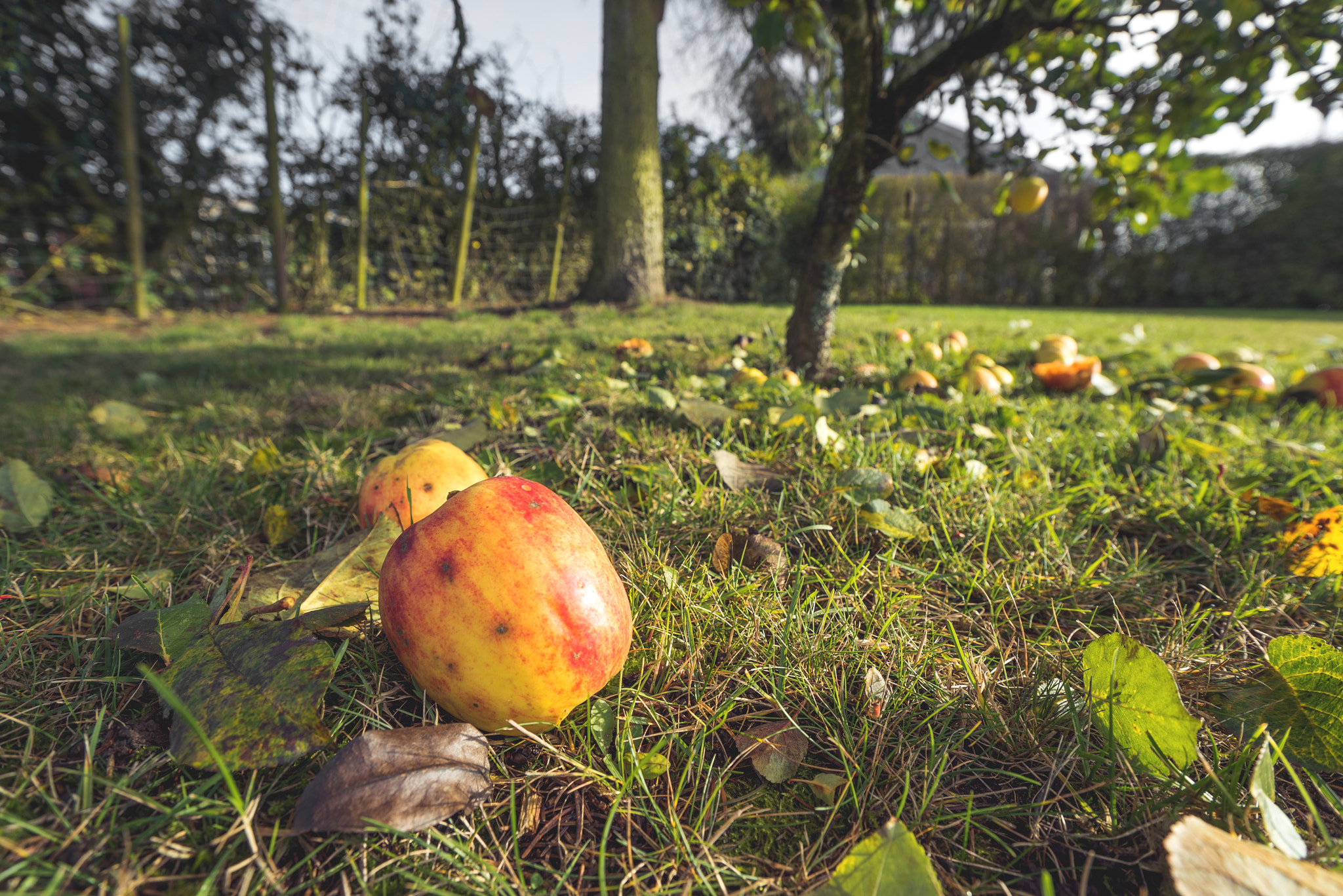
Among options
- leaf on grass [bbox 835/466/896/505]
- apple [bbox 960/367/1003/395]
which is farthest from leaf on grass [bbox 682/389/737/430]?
apple [bbox 960/367/1003/395]

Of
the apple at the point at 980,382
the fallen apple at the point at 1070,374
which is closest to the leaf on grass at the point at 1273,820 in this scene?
the apple at the point at 980,382

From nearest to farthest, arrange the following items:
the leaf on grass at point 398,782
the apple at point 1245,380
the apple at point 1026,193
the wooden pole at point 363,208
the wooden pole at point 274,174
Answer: the leaf on grass at point 398,782
the apple at point 1245,380
the apple at point 1026,193
the wooden pole at point 274,174
the wooden pole at point 363,208

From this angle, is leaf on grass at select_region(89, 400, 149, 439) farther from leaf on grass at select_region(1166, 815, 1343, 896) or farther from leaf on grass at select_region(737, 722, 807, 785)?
leaf on grass at select_region(1166, 815, 1343, 896)

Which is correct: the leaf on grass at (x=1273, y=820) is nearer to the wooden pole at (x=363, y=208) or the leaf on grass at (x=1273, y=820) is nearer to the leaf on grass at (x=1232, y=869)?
the leaf on grass at (x=1232, y=869)

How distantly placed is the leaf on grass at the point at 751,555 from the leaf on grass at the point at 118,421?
2.30m

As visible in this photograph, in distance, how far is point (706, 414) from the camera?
1.84m

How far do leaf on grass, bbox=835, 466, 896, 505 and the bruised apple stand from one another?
28.2 inches

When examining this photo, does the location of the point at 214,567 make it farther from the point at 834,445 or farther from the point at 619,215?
the point at 619,215

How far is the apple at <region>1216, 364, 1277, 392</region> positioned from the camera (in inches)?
104

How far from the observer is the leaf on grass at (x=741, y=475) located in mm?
1452

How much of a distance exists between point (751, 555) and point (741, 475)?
0.32 metres

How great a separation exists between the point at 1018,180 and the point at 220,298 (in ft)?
30.5

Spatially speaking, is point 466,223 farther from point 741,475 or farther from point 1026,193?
point 741,475

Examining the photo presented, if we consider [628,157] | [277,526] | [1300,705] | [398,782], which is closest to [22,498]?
[277,526]
